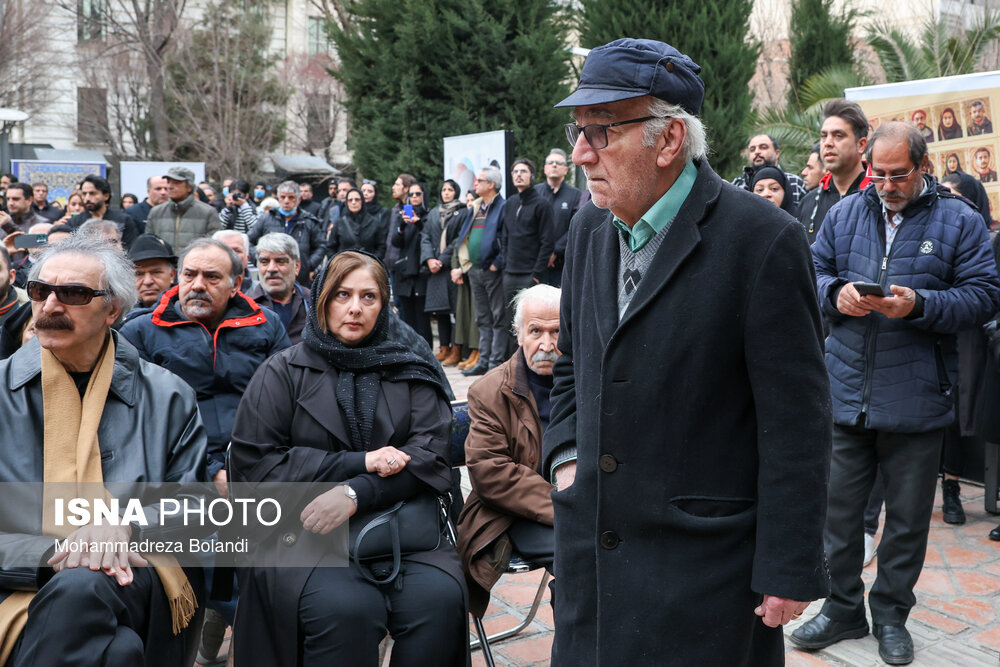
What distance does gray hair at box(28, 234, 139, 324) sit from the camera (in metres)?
3.53

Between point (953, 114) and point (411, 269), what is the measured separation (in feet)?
22.0

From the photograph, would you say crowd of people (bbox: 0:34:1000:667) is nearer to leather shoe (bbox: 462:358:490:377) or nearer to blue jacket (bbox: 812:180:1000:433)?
blue jacket (bbox: 812:180:1000:433)

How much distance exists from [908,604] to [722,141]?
1270 centimetres

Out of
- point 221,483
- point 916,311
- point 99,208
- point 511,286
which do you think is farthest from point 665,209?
point 99,208

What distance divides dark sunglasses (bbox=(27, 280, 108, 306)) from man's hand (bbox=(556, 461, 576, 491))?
205 cm

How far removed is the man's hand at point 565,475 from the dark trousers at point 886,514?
2.10 m

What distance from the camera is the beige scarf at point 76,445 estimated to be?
3.20 m

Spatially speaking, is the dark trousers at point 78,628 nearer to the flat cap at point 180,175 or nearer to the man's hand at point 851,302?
the man's hand at point 851,302

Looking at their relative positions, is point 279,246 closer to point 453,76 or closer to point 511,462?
point 511,462

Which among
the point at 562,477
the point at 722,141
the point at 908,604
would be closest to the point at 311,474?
the point at 562,477

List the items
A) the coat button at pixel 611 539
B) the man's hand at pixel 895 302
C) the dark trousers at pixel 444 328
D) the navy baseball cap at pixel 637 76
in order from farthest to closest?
the dark trousers at pixel 444 328 → the man's hand at pixel 895 302 → the coat button at pixel 611 539 → the navy baseball cap at pixel 637 76

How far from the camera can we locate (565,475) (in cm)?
237

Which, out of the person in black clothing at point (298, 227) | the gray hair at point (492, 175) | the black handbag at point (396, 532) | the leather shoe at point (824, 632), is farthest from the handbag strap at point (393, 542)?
the person in black clothing at point (298, 227)

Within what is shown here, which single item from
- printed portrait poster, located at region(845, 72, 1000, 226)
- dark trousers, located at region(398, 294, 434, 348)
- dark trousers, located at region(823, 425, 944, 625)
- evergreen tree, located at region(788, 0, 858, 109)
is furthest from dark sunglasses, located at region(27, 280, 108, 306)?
evergreen tree, located at region(788, 0, 858, 109)
